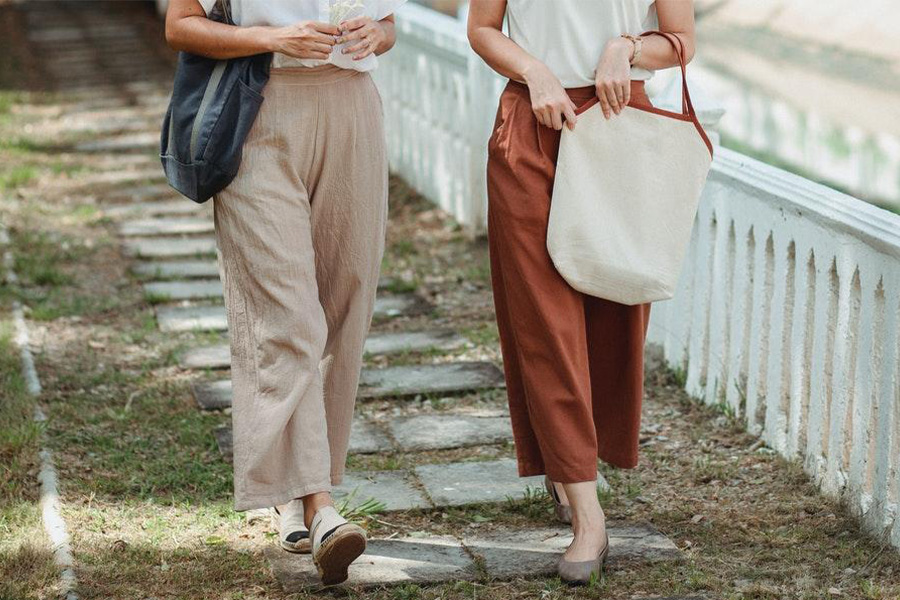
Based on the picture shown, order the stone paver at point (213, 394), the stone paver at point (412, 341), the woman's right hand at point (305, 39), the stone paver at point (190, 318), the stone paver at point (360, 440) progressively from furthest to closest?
1. the stone paver at point (190, 318)
2. the stone paver at point (412, 341)
3. the stone paver at point (213, 394)
4. the stone paver at point (360, 440)
5. the woman's right hand at point (305, 39)

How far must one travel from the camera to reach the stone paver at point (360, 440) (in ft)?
15.3

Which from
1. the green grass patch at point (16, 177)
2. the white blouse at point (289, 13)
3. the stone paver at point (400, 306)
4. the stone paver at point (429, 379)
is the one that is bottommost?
the green grass patch at point (16, 177)

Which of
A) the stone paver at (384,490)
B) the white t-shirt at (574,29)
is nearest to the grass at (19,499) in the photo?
the stone paver at (384,490)

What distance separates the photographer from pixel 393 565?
3713 millimetres

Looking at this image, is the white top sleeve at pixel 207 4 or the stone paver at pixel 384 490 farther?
the stone paver at pixel 384 490

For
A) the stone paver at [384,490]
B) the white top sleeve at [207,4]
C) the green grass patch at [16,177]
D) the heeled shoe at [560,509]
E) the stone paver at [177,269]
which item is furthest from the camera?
the green grass patch at [16,177]

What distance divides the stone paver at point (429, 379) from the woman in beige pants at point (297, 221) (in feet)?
5.71

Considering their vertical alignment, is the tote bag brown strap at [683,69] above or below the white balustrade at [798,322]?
above

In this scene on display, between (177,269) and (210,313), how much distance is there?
0.84 metres

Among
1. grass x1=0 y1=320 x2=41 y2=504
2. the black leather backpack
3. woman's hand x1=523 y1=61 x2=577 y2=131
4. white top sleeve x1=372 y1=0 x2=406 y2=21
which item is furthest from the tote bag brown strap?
grass x1=0 y1=320 x2=41 y2=504

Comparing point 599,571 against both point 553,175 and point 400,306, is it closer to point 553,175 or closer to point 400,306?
point 553,175

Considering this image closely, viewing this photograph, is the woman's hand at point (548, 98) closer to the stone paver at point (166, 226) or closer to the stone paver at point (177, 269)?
the stone paver at point (177, 269)

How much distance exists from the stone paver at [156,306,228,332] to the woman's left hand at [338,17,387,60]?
9.52ft

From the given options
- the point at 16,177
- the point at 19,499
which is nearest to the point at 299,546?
the point at 19,499
